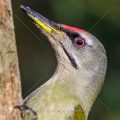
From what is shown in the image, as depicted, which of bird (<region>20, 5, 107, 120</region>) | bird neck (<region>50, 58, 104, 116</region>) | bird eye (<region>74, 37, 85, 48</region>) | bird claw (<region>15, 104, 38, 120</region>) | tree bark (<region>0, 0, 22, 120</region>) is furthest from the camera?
bird eye (<region>74, 37, 85, 48</region>)

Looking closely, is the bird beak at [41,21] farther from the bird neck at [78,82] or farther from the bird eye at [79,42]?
the bird neck at [78,82]

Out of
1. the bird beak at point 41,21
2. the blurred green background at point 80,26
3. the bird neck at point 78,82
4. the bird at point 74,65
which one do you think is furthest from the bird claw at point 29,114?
the blurred green background at point 80,26

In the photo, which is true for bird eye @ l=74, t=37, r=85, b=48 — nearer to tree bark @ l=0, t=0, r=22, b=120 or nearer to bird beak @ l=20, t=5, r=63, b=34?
bird beak @ l=20, t=5, r=63, b=34

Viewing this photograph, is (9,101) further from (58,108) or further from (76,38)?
(76,38)

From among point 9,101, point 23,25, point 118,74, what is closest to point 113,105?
point 118,74

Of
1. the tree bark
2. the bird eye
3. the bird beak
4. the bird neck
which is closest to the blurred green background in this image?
the bird neck

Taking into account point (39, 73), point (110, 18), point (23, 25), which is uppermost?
point (110, 18)
